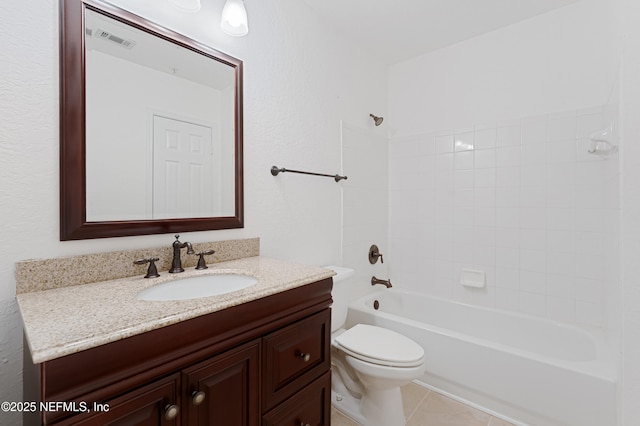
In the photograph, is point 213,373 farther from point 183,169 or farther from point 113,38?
point 113,38

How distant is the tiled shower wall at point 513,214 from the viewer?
182 centimetres

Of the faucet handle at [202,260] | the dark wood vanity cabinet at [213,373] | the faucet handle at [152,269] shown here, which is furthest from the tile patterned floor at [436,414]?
the faucet handle at [152,269]

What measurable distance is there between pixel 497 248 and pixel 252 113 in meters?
1.98

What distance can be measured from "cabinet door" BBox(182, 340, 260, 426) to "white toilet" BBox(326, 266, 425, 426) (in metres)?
0.72

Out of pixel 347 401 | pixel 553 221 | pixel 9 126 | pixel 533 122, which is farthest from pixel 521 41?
pixel 9 126

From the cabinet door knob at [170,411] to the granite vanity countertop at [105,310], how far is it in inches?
7.7

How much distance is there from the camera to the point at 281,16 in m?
1.69

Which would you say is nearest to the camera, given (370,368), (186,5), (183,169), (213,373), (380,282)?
(213,373)

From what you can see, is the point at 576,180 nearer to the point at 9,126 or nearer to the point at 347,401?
the point at 347,401

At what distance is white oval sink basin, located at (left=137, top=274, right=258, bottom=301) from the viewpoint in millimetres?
1063

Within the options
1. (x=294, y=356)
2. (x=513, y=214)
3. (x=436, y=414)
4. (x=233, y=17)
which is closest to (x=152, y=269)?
(x=294, y=356)

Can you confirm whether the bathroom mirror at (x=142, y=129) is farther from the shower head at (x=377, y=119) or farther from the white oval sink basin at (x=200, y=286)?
the shower head at (x=377, y=119)

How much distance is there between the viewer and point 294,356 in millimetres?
1010

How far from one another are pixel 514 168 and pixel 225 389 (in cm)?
227
